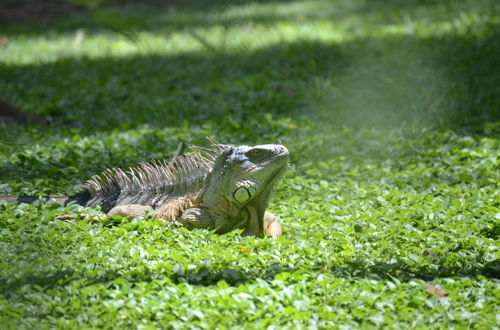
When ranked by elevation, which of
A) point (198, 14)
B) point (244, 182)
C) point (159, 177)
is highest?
point (198, 14)

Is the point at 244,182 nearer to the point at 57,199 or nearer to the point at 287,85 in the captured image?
the point at 57,199

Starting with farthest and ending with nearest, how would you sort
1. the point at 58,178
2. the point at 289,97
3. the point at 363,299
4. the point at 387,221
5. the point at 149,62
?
the point at 149,62 → the point at 289,97 → the point at 58,178 → the point at 387,221 → the point at 363,299

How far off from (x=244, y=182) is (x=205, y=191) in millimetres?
394

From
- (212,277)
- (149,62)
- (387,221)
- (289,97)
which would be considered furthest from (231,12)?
(212,277)

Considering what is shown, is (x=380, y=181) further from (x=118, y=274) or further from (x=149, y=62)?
(x=149, y=62)

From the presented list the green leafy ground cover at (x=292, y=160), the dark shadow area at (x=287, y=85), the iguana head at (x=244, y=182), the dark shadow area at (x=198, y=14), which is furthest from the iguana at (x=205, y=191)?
the dark shadow area at (x=198, y=14)

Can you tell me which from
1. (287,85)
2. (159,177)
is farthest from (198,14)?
(159,177)

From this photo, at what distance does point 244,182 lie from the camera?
5273mm

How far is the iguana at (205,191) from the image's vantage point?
208 inches

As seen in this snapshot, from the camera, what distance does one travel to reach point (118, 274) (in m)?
4.44

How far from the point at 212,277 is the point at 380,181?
3048mm

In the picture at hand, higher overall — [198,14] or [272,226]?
[198,14]

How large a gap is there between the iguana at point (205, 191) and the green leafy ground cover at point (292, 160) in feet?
0.83

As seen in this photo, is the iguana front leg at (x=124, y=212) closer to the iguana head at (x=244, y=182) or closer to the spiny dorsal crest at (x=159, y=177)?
the spiny dorsal crest at (x=159, y=177)
